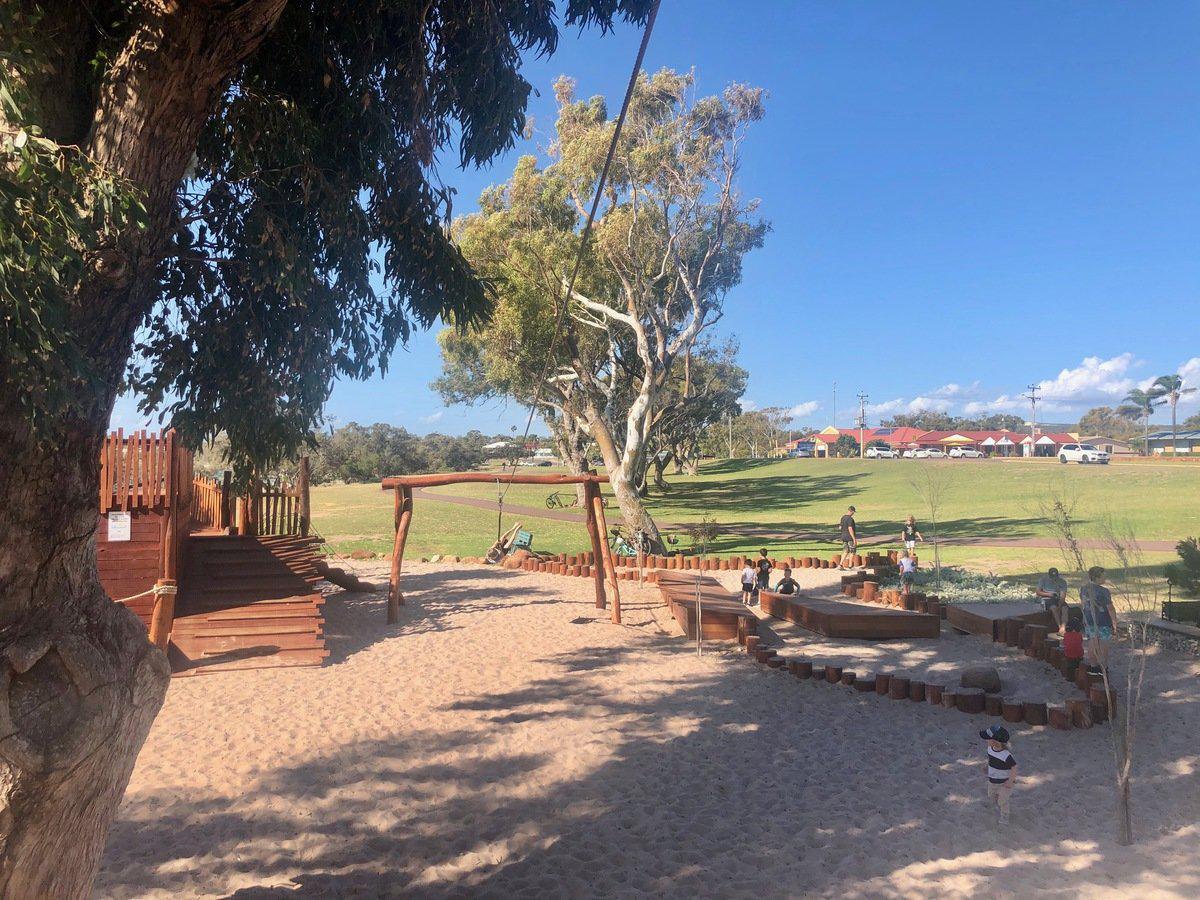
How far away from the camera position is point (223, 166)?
5.84 m

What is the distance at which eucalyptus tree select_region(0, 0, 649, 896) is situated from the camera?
9.82ft

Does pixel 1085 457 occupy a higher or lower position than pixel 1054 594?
higher

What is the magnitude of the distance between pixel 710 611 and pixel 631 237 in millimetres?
14468

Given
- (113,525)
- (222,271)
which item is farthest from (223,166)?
(113,525)

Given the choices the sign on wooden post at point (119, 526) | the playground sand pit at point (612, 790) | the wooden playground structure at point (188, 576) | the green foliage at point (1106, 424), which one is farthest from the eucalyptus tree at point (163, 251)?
the green foliage at point (1106, 424)

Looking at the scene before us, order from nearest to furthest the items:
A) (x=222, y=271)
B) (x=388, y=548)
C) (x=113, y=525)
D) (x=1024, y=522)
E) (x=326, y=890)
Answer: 1. (x=326, y=890)
2. (x=222, y=271)
3. (x=113, y=525)
4. (x=388, y=548)
5. (x=1024, y=522)

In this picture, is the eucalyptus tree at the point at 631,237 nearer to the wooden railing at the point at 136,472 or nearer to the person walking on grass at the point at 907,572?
the person walking on grass at the point at 907,572

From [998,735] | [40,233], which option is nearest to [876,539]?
[998,735]

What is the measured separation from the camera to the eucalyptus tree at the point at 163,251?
9.82 feet

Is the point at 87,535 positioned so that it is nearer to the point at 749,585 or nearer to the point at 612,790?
the point at 612,790

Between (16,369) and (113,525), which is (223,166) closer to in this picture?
(16,369)

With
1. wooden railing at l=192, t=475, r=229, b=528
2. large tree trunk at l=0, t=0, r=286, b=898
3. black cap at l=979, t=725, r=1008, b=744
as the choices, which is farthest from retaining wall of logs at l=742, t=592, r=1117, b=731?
wooden railing at l=192, t=475, r=229, b=528

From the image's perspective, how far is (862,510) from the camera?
39125 millimetres

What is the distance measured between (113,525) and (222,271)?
6.59m
